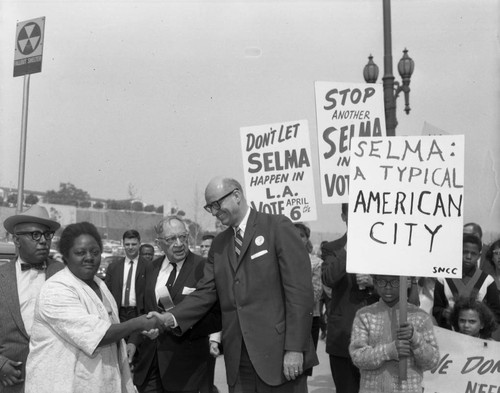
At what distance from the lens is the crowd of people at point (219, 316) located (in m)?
3.49

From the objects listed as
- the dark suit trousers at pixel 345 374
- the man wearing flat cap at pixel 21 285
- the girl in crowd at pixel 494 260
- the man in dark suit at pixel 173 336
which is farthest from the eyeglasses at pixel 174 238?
the girl in crowd at pixel 494 260

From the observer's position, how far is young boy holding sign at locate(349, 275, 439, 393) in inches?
150

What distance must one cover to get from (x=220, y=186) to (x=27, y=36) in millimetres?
5267

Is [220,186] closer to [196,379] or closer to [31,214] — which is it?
[31,214]

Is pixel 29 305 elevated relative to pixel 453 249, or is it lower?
lower

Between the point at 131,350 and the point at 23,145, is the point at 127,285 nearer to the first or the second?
the point at 131,350

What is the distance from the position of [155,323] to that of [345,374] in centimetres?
197

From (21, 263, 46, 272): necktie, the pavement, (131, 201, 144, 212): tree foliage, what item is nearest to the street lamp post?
the pavement

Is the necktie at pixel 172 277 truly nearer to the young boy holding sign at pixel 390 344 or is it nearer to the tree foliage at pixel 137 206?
the young boy holding sign at pixel 390 344

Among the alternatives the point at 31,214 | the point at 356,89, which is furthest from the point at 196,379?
the point at 356,89

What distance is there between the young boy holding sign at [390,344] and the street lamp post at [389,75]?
279 inches

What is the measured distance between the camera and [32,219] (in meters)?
4.05

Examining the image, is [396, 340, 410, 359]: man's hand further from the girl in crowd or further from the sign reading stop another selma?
the sign reading stop another selma

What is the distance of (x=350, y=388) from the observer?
17.4 feet
